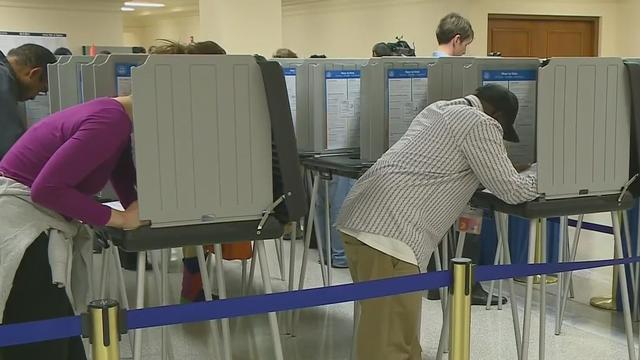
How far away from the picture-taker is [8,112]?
9.66 ft

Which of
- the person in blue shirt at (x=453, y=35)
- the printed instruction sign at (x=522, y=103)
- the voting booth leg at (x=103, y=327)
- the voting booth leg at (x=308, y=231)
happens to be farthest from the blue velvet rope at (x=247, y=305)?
the person in blue shirt at (x=453, y=35)

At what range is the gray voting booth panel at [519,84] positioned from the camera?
2756 mm

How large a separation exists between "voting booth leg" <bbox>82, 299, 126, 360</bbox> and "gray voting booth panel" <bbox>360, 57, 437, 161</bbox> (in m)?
1.54

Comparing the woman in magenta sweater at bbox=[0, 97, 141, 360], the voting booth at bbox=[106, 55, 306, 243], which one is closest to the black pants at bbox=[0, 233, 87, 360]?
the woman in magenta sweater at bbox=[0, 97, 141, 360]

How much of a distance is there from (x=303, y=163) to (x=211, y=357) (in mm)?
919

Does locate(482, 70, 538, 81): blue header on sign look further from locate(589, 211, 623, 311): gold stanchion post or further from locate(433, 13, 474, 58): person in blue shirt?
locate(589, 211, 623, 311): gold stanchion post

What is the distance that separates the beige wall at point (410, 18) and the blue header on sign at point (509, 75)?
5709 millimetres

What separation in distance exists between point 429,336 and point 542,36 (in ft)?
21.3

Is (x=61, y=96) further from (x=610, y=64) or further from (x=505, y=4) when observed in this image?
(x=505, y=4)

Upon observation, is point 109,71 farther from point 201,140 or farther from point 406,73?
point 406,73

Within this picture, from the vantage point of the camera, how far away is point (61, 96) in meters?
2.85

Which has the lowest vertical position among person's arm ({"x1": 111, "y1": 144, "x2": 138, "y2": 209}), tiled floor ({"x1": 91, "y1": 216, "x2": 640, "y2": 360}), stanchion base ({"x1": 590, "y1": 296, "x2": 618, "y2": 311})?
tiled floor ({"x1": 91, "y1": 216, "x2": 640, "y2": 360})

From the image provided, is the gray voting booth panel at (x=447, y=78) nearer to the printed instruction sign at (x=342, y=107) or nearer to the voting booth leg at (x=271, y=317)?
the printed instruction sign at (x=342, y=107)

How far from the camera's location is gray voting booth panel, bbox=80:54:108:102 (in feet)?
8.46
